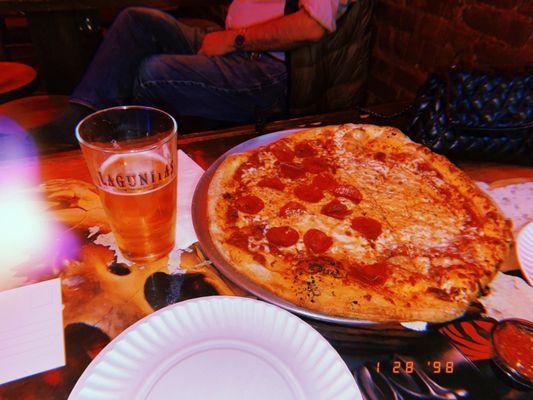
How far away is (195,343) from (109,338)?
26 cm

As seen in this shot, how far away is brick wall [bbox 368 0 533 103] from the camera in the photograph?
7.91 ft

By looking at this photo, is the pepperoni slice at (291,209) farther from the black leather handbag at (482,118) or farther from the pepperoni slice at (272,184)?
the black leather handbag at (482,118)

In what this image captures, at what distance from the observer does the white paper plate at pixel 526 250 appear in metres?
1.11

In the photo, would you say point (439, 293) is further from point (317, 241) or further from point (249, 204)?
point (249, 204)

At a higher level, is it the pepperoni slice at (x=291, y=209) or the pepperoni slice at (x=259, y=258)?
the pepperoni slice at (x=259, y=258)

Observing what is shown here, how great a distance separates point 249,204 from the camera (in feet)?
4.35

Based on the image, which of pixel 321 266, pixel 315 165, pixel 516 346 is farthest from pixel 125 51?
pixel 516 346

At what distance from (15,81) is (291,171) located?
2.70 metres

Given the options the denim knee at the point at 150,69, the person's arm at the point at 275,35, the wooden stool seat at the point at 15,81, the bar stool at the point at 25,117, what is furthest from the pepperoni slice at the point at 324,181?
the wooden stool seat at the point at 15,81

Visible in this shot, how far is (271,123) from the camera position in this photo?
187cm

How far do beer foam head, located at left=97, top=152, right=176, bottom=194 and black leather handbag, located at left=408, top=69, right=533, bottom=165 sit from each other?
1.25 m

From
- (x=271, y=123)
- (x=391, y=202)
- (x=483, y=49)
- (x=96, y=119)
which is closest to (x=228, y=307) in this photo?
(x=96, y=119)

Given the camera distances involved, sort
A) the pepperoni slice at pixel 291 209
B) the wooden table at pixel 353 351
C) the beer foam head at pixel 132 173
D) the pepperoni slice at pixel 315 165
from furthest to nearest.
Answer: the pepperoni slice at pixel 315 165 < the pepperoni slice at pixel 291 209 < the beer foam head at pixel 132 173 < the wooden table at pixel 353 351

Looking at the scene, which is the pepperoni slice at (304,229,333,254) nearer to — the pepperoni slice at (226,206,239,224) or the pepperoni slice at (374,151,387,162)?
the pepperoni slice at (226,206,239,224)
